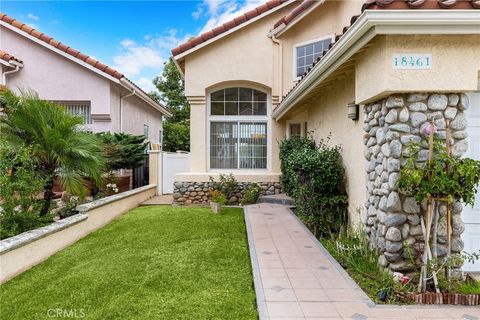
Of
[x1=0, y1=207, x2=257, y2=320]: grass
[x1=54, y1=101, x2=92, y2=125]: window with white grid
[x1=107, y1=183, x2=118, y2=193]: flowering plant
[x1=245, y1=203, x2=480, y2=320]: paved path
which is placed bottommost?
[x1=0, y1=207, x2=257, y2=320]: grass

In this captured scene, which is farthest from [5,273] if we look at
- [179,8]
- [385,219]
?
[179,8]

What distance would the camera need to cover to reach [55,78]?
14.1 m

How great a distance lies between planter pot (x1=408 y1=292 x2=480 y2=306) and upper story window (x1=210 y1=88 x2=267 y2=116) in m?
10.1

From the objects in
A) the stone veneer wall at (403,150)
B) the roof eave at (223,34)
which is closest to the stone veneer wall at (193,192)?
the roof eave at (223,34)

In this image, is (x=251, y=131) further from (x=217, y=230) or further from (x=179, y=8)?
(x=179, y=8)

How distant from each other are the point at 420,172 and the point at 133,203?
417 inches

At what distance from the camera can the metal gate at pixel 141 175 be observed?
15.3m

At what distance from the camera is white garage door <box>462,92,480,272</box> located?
4.87 m

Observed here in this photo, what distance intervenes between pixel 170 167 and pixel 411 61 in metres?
13.2

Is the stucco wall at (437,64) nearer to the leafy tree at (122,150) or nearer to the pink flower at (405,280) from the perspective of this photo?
the pink flower at (405,280)

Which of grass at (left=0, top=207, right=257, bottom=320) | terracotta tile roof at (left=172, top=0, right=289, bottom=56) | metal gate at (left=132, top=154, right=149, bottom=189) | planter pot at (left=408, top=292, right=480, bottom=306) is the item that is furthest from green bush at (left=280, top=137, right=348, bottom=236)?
metal gate at (left=132, top=154, right=149, bottom=189)

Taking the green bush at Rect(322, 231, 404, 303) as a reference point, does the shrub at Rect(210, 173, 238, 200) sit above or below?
above

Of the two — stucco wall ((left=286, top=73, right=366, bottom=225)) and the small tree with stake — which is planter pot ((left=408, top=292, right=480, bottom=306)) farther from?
stucco wall ((left=286, top=73, right=366, bottom=225))

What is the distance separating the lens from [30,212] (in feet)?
23.2
